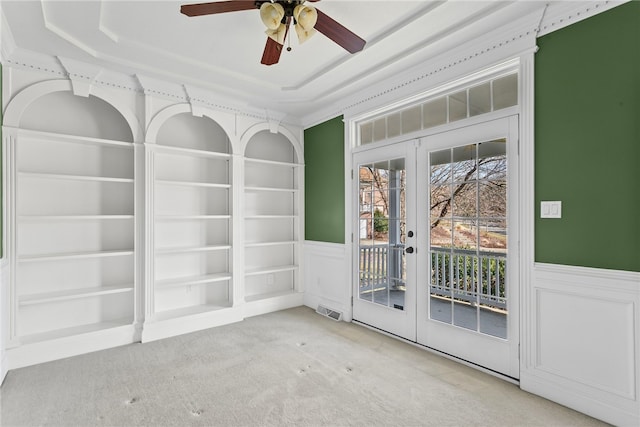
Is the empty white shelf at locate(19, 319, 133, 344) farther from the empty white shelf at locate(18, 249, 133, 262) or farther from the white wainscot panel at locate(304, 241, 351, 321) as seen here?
the white wainscot panel at locate(304, 241, 351, 321)

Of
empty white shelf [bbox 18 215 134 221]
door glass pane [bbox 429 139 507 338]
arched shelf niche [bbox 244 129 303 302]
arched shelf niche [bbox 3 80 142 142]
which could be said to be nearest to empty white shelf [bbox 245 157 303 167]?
arched shelf niche [bbox 244 129 303 302]

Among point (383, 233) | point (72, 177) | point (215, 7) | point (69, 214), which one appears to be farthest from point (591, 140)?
point (69, 214)

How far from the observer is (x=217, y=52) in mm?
2988

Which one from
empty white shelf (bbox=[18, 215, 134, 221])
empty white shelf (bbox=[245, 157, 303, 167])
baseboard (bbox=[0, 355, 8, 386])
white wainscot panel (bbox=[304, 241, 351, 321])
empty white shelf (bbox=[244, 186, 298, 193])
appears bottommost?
baseboard (bbox=[0, 355, 8, 386])

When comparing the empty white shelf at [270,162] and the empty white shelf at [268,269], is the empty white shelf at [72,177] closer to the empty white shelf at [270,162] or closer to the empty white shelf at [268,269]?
the empty white shelf at [270,162]

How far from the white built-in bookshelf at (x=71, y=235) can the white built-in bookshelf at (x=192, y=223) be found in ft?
1.04

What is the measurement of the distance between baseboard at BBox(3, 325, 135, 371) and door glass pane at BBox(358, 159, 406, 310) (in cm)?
Answer: 264

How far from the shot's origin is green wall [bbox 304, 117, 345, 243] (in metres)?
4.27

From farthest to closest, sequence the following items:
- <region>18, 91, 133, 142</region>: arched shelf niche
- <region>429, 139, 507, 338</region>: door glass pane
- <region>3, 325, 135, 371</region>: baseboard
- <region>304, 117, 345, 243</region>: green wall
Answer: <region>304, 117, 345, 243</region>: green wall < <region>18, 91, 133, 142</region>: arched shelf niche < <region>3, 325, 135, 371</region>: baseboard < <region>429, 139, 507, 338</region>: door glass pane

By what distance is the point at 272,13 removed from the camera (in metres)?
1.98

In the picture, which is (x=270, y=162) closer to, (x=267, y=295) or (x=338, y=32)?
(x=267, y=295)

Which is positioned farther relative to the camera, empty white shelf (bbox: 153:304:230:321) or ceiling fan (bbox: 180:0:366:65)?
empty white shelf (bbox: 153:304:230:321)

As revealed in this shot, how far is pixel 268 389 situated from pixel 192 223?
2.37 m

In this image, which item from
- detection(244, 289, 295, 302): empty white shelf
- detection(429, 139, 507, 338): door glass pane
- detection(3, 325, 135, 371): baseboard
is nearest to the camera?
detection(429, 139, 507, 338): door glass pane
